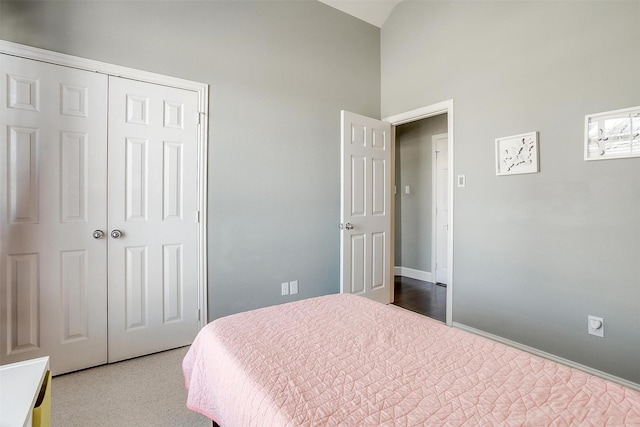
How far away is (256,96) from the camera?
2.77 meters

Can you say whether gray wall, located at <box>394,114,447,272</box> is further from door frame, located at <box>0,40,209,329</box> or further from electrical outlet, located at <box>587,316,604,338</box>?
door frame, located at <box>0,40,209,329</box>

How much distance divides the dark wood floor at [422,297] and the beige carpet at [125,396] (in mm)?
2469

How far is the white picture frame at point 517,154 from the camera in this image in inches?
91.3

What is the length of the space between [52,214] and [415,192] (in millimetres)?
4364

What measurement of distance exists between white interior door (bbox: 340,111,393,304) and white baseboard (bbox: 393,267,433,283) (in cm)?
134

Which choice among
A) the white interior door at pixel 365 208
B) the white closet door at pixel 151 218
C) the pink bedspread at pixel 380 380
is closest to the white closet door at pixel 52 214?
the white closet door at pixel 151 218

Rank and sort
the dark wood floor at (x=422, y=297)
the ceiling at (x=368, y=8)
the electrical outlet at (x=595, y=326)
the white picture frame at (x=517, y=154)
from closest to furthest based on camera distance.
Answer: the electrical outlet at (x=595, y=326)
the white picture frame at (x=517, y=154)
the ceiling at (x=368, y=8)
the dark wood floor at (x=422, y=297)

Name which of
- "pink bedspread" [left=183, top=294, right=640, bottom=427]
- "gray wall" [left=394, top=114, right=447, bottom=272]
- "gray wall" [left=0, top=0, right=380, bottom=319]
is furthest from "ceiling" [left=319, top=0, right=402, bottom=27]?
"pink bedspread" [left=183, top=294, right=640, bottom=427]

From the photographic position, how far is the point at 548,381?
969 millimetres

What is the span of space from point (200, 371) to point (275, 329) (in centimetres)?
35

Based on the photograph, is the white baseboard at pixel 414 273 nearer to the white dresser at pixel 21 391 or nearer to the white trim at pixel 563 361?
the white trim at pixel 563 361

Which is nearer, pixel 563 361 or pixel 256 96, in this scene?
pixel 563 361

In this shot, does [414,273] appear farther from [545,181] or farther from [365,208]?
[545,181]

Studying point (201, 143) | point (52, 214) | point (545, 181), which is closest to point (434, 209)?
point (545, 181)
